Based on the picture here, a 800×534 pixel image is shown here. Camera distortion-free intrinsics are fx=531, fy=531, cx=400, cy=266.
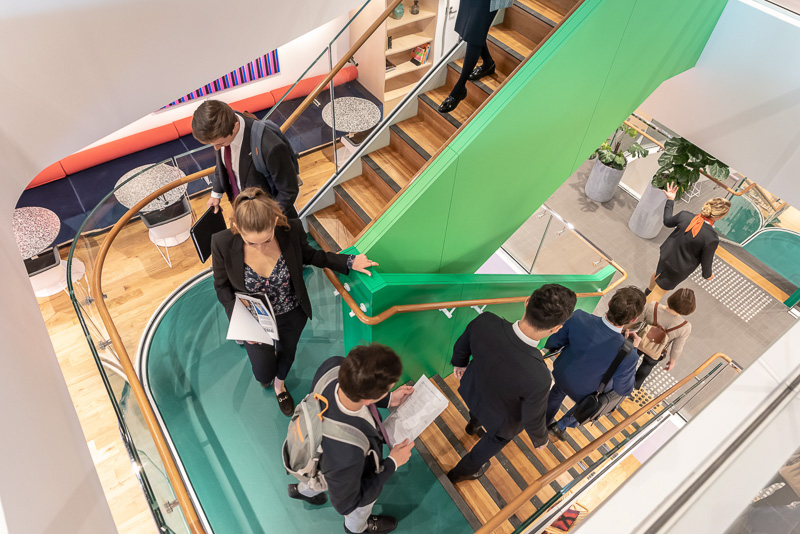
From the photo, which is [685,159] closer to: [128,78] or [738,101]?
[738,101]

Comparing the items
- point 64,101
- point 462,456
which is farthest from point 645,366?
point 64,101

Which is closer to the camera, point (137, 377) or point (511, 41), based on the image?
point (137, 377)

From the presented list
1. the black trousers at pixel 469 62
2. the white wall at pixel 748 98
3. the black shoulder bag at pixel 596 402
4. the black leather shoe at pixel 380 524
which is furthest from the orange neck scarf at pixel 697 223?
the black leather shoe at pixel 380 524

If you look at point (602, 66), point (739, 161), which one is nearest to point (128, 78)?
point (602, 66)

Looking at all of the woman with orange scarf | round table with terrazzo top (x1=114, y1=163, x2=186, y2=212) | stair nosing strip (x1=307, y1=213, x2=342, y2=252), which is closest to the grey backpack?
stair nosing strip (x1=307, y1=213, x2=342, y2=252)

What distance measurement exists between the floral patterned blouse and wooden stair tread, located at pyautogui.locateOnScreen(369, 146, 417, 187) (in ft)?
4.04

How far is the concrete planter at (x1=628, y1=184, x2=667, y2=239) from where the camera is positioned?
27.6ft

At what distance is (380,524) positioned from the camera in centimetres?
358

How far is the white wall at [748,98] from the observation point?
A: 5133 mm

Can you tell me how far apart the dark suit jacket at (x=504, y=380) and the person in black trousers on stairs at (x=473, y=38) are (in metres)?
2.05

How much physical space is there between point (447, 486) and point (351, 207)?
236 centimetres

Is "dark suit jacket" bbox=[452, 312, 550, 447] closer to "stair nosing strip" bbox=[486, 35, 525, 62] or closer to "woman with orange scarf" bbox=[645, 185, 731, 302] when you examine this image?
"stair nosing strip" bbox=[486, 35, 525, 62]

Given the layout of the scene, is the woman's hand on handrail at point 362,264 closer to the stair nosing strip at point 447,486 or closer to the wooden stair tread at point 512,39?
the stair nosing strip at point 447,486

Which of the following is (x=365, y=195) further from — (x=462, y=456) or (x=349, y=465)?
(x=349, y=465)
